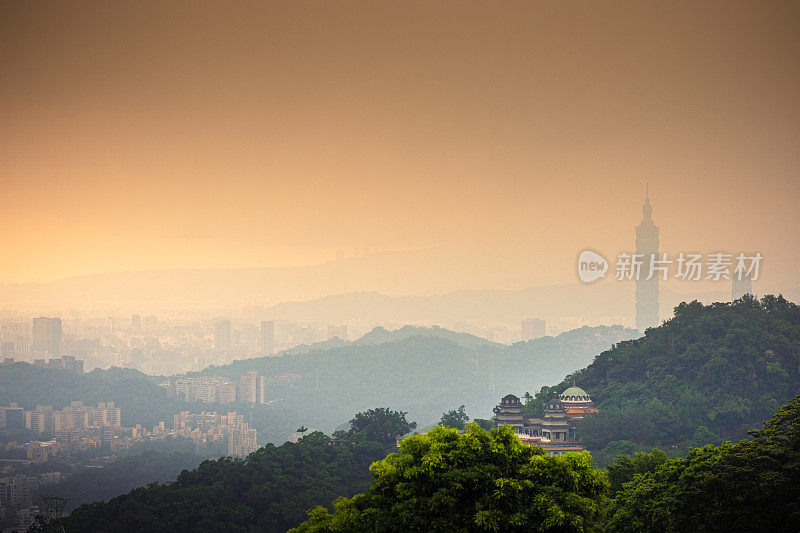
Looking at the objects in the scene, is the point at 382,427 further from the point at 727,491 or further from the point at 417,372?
the point at 417,372

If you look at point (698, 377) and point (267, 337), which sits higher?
point (698, 377)

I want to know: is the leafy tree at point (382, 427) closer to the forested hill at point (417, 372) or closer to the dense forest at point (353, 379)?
the dense forest at point (353, 379)

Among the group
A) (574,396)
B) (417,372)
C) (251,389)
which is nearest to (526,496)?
(574,396)

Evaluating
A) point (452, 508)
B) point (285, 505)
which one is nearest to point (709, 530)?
point (452, 508)

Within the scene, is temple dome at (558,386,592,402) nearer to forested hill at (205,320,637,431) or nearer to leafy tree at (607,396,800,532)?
leafy tree at (607,396,800,532)

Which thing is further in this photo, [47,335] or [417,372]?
[417,372]

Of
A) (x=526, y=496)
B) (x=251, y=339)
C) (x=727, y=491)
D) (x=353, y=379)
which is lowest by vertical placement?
(x=353, y=379)

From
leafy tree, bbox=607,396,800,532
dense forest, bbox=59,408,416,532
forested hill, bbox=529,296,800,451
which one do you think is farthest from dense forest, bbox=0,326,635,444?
leafy tree, bbox=607,396,800,532
